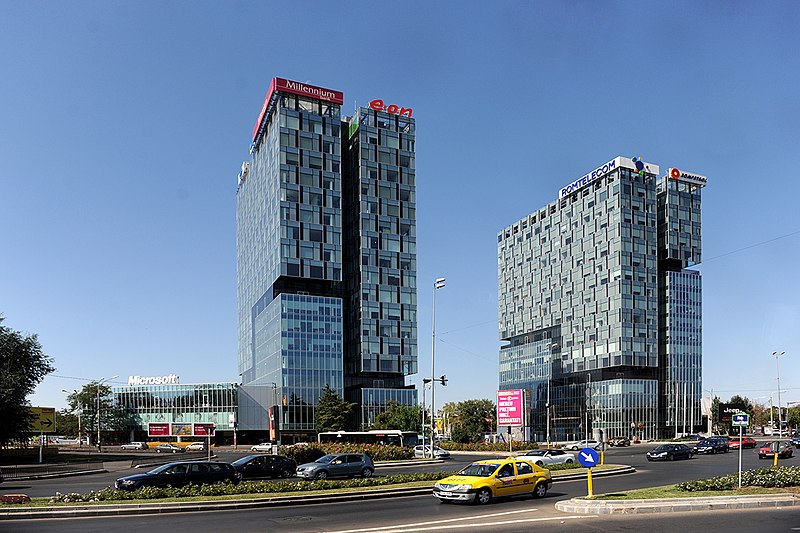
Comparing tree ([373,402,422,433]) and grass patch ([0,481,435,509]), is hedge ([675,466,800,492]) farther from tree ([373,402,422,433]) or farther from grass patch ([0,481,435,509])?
tree ([373,402,422,433])

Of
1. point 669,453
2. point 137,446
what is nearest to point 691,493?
point 669,453

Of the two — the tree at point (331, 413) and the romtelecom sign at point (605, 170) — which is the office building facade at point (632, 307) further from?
the tree at point (331, 413)

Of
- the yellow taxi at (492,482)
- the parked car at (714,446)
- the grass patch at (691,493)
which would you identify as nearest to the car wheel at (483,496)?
the yellow taxi at (492,482)

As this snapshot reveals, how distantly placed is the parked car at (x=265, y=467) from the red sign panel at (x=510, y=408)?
24.3 meters

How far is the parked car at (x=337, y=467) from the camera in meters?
41.5

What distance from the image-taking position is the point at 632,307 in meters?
166

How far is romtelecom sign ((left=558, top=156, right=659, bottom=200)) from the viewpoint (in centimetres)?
16688

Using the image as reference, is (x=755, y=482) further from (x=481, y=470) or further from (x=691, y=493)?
(x=481, y=470)

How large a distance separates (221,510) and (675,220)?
16195 cm

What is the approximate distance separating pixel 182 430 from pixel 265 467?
101 m

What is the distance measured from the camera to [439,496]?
96.2 ft

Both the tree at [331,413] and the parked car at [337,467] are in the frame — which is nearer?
the parked car at [337,467]

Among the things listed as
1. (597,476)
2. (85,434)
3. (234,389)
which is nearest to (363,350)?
(234,389)

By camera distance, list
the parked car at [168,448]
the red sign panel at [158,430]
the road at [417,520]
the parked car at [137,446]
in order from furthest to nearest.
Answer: the red sign panel at [158,430] < the parked car at [137,446] < the parked car at [168,448] < the road at [417,520]
